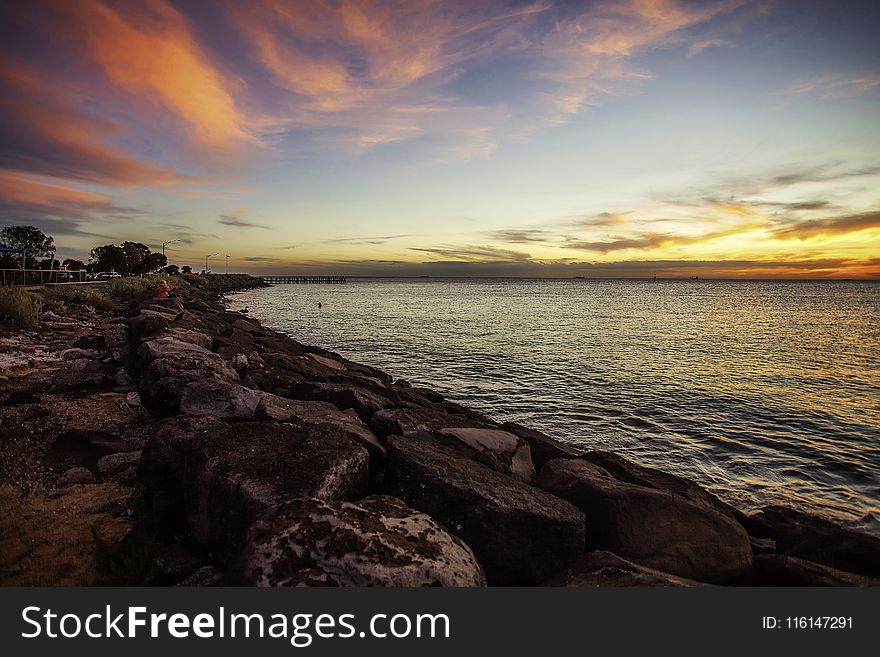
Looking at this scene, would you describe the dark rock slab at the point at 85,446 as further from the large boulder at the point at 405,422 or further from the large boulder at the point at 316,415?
the large boulder at the point at 405,422

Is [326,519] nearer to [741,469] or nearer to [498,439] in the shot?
[498,439]

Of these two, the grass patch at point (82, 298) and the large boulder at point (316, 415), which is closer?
the large boulder at point (316, 415)

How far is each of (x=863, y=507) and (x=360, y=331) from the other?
1221 inches

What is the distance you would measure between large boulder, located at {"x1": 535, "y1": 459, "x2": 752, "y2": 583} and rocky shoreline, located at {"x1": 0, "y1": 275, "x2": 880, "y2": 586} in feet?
0.07

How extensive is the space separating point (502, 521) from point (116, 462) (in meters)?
5.29

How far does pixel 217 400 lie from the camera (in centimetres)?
726

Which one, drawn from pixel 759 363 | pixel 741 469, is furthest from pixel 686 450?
pixel 759 363

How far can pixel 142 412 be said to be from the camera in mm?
8414

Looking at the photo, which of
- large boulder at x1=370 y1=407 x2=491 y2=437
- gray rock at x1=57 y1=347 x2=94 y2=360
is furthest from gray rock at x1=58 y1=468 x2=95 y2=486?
gray rock at x1=57 y1=347 x2=94 y2=360

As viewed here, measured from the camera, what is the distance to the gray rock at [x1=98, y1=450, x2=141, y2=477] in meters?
6.23

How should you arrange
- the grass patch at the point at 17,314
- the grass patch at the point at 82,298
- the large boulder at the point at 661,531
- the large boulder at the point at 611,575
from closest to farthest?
1. the large boulder at the point at 611,575
2. the large boulder at the point at 661,531
3. the grass patch at the point at 17,314
4. the grass patch at the point at 82,298

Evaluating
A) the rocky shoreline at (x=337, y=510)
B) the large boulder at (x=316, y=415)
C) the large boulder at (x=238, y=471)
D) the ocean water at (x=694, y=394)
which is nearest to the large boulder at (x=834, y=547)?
the rocky shoreline at (x=337, y=510)

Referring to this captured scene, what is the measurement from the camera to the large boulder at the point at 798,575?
15.1 feet

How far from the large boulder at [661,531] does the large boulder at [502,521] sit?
2.84 feet
